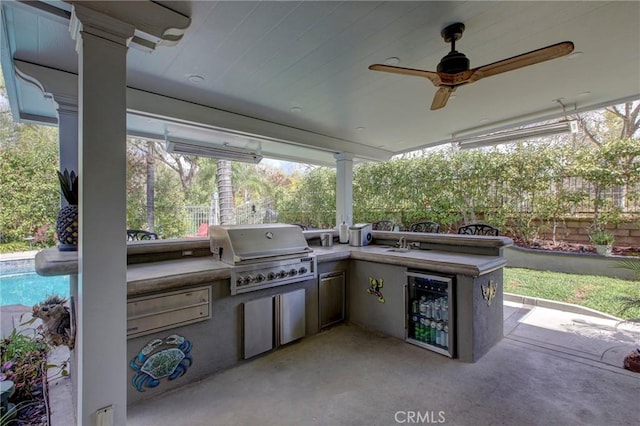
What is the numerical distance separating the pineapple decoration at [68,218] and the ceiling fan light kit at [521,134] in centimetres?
493

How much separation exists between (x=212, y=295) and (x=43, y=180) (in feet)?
20.7

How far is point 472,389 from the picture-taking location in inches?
87.2

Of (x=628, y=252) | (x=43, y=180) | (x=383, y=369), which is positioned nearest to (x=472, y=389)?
(x=383, y=369)

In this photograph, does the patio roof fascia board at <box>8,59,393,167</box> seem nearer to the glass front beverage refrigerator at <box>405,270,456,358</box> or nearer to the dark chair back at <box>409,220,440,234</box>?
the dark chair back at <box>409,220,440,234</box>

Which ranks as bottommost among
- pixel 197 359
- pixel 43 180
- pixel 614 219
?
pixel 197 359

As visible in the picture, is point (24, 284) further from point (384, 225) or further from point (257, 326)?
point (384, 225)

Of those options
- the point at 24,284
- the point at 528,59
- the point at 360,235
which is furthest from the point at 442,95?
the point at 24,284

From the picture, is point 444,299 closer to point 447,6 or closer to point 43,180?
point 447,6

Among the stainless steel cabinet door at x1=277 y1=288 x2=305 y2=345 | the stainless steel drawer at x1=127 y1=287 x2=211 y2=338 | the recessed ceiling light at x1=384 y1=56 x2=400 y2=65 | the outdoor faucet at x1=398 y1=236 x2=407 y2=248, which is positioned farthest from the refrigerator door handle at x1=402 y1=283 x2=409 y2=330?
the recessed ceiling light at x1=384 y1=56 x2=400 y2=65

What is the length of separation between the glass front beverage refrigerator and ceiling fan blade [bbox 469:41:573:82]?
1.73m

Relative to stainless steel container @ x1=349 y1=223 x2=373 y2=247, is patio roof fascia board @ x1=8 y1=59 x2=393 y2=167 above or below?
above

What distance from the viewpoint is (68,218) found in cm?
192

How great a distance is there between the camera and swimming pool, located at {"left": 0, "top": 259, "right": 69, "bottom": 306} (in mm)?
5566

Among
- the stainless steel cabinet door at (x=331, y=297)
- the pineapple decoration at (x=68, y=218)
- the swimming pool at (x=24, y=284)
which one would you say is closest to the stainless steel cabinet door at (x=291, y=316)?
the stainless steel cabinet door at (x=331, y=297)
